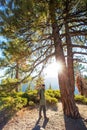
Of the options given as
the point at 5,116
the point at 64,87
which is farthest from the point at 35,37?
the point at 5,116

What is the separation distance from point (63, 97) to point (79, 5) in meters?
4.37

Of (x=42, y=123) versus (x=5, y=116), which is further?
(x=5, y=116)

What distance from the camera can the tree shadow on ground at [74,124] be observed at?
30.3 ft

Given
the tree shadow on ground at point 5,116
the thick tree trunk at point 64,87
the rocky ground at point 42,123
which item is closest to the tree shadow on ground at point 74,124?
the rocky ground at point 42,123

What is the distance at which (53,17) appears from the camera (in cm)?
1039

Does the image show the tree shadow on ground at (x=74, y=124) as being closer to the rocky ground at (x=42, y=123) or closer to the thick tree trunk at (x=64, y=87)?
the rocky ground at (x=42, y=123)

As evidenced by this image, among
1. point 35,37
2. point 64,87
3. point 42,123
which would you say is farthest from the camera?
point 35,37

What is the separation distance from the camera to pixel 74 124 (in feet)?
31.2

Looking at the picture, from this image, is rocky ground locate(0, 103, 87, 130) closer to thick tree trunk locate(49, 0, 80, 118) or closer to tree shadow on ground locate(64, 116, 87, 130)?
tree shadow on ground locate(64, 116, 87, 130)

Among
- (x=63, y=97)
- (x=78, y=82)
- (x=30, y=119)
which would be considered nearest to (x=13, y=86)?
(x=30, y=119)

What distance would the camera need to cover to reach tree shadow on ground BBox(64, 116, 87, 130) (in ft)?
30.3

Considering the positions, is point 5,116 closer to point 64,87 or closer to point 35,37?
point 64,87

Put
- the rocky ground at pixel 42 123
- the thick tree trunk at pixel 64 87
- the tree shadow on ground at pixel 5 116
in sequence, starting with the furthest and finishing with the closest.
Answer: the thick tree trunk at pixel 64 87 → the tree shadow on ground at pixel 5 116 → the rocky ground at pixel 42 123

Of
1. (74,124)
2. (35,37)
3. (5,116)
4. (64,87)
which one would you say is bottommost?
(74,124)
